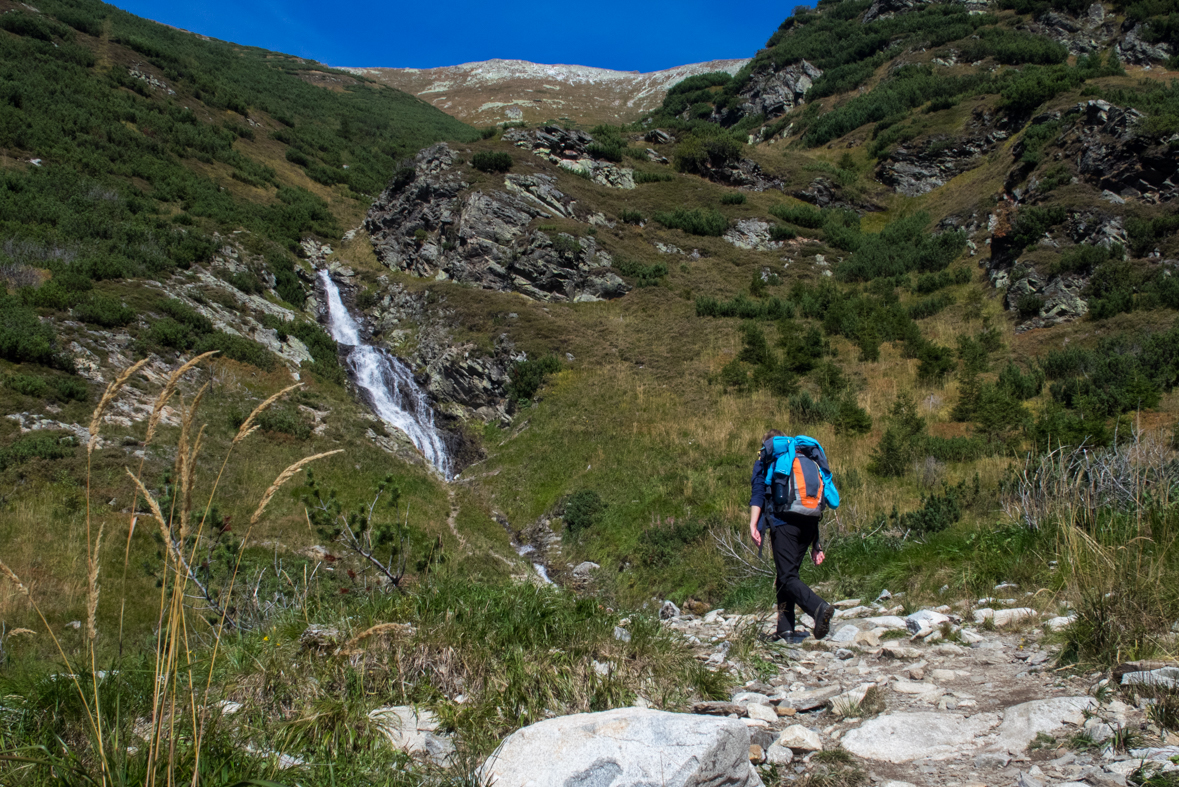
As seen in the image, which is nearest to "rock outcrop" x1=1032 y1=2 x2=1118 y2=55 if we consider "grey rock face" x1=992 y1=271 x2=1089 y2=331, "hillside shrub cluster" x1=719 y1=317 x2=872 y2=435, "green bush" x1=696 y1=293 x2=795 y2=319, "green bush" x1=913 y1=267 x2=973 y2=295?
"green bush" x1=913 y1=267 x2=973 y2=295

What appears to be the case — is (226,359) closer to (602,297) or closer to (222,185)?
(602,297)

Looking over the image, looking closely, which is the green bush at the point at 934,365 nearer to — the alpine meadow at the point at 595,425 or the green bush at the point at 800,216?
the alpine meadow at the point at 595,425

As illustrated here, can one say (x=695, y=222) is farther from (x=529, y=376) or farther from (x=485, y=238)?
(x=529, y=376)

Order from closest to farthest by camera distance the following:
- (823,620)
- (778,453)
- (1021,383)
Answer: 1. (823,620)
2. (778,453)
3. (1021,383)

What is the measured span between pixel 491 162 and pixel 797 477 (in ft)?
102

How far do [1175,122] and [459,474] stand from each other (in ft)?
91.4

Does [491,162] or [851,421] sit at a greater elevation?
[491,162]

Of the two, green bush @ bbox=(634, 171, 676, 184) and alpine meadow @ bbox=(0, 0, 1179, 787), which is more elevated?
green bush @ bbox=(634, 171, 676, 184)

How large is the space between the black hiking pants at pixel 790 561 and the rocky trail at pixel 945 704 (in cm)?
28

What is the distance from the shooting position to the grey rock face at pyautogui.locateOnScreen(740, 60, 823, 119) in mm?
54888

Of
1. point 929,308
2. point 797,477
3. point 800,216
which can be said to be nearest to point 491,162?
point 800,216

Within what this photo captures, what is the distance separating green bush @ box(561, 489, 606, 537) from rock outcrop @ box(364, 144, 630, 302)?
1514cm

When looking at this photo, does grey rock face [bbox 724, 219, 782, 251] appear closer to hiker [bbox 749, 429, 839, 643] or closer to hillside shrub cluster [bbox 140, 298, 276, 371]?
hillside shrub cluster [bbox 140, 298, 276, 371]

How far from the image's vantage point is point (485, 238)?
28.2 metres
